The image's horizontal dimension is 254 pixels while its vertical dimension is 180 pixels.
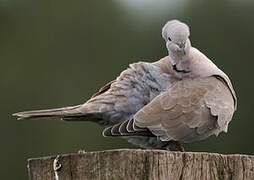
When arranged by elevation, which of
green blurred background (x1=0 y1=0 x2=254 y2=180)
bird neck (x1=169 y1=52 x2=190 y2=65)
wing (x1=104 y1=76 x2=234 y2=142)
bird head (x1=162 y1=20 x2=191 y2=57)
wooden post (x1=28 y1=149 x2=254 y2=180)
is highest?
green blurred background (x1=0 y1=0 x2=254 y2=180)

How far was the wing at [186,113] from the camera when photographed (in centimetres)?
782

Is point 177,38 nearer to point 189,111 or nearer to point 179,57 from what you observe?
point 179,57

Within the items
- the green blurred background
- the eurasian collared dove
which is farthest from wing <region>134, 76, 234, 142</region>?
the green blurred background

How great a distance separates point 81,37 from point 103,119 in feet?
60.1

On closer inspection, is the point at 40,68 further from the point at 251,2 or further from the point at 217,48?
the point at 251,2

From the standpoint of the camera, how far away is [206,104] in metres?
8.12

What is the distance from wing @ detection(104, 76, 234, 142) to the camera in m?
7.82

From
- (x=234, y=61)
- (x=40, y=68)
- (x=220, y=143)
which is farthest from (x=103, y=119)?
(x=40, y=68)

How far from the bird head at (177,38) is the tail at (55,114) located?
68cm

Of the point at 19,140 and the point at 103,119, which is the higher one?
the point at 19,140

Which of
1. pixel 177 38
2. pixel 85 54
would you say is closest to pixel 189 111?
pixel 177 38

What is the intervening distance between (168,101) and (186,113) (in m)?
0.14

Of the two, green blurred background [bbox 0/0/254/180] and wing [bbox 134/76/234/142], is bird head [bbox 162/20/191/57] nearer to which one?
wing [bbox 134/76/234/142]

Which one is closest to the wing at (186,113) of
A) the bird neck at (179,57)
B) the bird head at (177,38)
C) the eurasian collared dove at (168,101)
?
the eurasian collared dove at (168,101)
